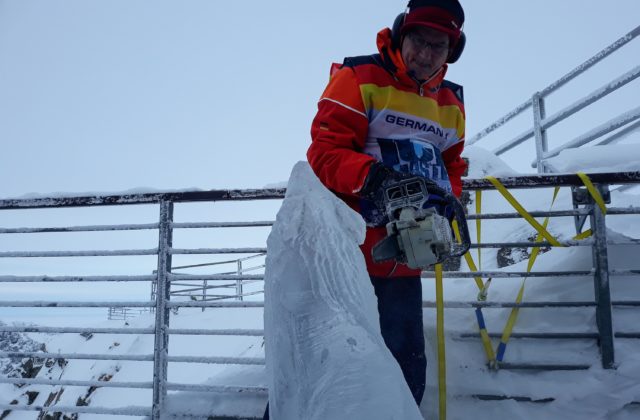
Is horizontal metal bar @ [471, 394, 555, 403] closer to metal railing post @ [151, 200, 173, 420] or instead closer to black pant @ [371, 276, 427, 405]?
black pant @ [371, 276, 427, 405]

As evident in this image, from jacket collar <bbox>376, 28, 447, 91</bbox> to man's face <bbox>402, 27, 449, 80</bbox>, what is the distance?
25 millimetres

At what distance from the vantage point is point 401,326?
175 centimetres

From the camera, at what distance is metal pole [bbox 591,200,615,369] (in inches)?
86.0

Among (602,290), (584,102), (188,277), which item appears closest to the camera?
(602,290)

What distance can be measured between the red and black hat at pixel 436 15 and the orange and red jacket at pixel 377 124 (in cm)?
14

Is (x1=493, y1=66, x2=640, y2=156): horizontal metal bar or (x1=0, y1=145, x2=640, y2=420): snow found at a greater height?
(x1=493, y1=66, x2=640, y2=156): horizontal metal bar

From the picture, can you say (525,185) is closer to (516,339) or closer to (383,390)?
(516,339)

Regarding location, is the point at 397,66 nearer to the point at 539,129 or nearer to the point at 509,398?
the point at 509,398

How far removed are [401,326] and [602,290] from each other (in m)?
1.21

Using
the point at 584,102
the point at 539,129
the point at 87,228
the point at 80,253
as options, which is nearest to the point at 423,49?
the point at 87,228

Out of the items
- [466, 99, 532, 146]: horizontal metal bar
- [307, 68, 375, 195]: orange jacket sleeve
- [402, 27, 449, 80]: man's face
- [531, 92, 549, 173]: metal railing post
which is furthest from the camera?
[466, 99, 532, 146]: horizontal metal bar

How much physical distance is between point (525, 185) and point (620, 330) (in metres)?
0.89

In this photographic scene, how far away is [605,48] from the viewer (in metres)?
4.18

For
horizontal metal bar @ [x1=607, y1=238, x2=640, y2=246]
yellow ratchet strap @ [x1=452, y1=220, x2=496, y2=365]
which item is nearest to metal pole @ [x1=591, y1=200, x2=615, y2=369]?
horizontal metal bar @ [x1=607, y1=238, x2=640, y2=246]
